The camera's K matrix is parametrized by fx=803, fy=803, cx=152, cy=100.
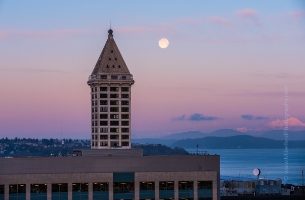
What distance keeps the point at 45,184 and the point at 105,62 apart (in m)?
52.0

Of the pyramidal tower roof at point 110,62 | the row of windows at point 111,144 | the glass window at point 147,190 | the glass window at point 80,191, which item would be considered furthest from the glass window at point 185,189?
the pyramidal tower roof at point 110,62

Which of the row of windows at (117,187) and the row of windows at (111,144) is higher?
the row of windows at (111,144)

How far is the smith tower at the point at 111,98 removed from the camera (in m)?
132

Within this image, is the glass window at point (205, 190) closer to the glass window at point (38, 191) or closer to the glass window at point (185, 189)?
the glass window at point (185, 189)

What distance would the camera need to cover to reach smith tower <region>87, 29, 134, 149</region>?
132 m

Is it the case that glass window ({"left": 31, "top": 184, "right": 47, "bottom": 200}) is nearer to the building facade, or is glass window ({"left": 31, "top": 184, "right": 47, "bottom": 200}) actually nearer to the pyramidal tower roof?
the building facade

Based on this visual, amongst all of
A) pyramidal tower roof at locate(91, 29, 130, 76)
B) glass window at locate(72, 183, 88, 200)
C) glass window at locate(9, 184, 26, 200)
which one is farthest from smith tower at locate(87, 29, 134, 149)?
glass window at locate(9, 184, 26, 200)

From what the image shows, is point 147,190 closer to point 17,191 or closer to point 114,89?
point 17,191

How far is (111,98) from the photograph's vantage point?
134 meters

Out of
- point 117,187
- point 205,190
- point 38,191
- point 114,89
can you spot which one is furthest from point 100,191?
point 114,89

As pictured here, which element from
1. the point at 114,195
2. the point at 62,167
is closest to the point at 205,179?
the point at 114,195

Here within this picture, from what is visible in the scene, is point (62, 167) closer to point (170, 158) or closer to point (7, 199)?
point (7, 199)

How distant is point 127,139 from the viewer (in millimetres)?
134250

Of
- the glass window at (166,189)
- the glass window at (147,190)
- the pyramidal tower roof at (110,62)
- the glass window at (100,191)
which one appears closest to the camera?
the glass window at (100,191)
